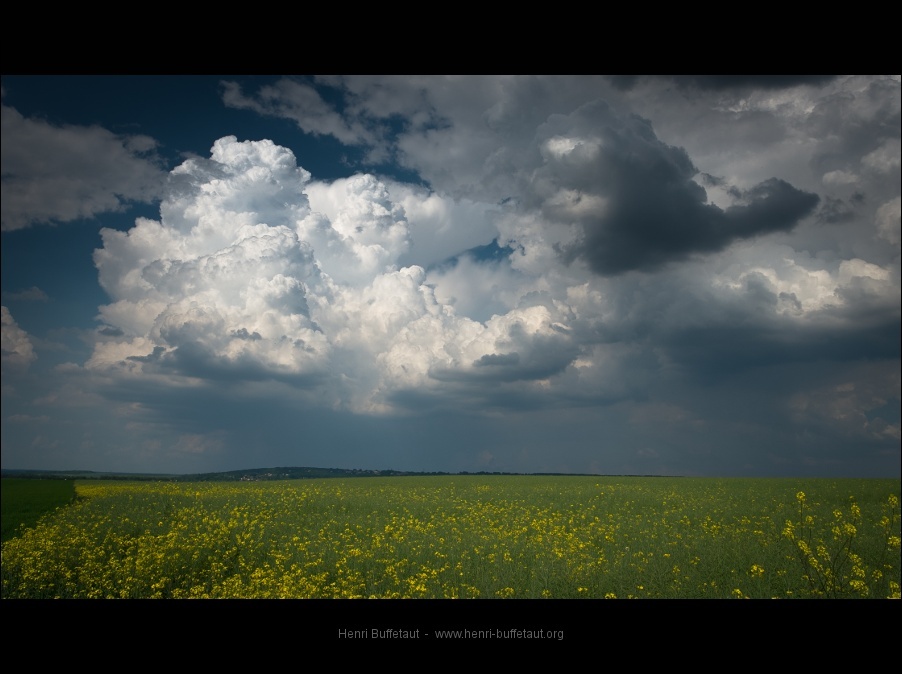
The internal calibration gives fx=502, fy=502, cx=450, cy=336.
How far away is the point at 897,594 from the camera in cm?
750

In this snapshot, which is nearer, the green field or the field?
the field

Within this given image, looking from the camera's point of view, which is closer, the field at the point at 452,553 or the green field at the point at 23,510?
the field at the point at 452,553

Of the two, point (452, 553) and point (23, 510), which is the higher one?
point (452, 553)

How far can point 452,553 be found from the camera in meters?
9.57

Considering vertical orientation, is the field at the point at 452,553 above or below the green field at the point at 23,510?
above

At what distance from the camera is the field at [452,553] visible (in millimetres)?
8000

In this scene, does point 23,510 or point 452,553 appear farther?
point 23,510

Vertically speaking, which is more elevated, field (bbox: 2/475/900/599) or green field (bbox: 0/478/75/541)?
field (bbox: 2/475/900/599)

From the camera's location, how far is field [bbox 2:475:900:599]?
800cm

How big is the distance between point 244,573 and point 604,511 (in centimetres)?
1043
